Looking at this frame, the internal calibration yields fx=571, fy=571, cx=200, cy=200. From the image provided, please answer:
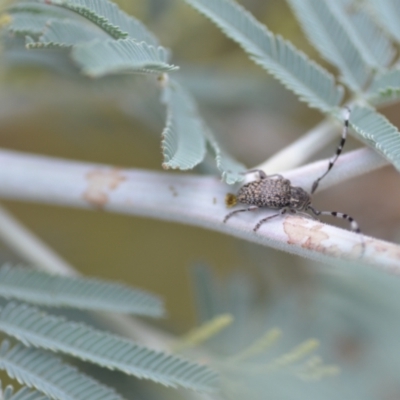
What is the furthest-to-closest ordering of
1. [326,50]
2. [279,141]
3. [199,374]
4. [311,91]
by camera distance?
[279,141] → [326,50] → [311,91] → [199,374]

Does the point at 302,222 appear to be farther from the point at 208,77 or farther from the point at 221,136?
the point at 208,77

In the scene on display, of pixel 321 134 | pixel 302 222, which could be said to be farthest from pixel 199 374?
pixel 321 134

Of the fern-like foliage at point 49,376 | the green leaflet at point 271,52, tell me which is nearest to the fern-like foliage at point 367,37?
the green leaflet at point 271,52

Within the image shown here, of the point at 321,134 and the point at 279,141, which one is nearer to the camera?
the point at 321,134

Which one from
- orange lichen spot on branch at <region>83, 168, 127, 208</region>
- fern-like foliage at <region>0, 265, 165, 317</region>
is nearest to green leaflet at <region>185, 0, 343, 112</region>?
orange lichen spot on branch at <region>83, 168, 127, 208</region>

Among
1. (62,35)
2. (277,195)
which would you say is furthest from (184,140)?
(62,35)

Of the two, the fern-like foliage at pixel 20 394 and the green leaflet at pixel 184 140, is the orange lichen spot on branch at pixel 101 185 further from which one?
the fern-like foliage at pixel 20 394
